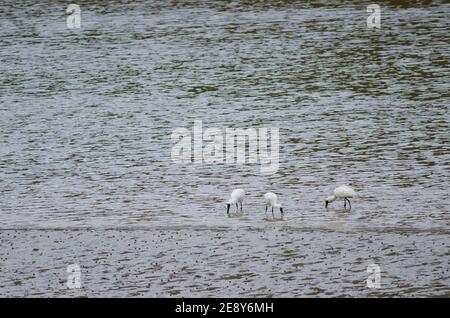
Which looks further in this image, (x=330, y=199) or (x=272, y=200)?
(x=330, y=199)

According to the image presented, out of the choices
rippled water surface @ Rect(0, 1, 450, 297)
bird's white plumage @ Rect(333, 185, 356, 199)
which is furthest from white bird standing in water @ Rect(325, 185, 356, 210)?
rippled water surface @ Rect(0, 1, 450, 297)

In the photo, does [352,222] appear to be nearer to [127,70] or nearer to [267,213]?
[267,213]

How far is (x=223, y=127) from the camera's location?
2283cm

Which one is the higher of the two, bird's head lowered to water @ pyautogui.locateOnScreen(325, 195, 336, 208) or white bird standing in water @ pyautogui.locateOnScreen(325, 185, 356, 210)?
white bird standing in water @ pyautogui.locateOnScreen(325, 185, 356, 210)

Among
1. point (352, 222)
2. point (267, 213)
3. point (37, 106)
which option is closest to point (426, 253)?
point (352, 222)

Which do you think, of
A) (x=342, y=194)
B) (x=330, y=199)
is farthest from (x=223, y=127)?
(x=342, y=194)

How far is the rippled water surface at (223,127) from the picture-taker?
13602 mm

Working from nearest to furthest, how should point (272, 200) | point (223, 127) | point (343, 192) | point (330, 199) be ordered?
point (272, 200)
point (343, 192)
point (330, 199)
point (223, 127)

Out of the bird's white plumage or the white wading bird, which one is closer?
the white wading bird

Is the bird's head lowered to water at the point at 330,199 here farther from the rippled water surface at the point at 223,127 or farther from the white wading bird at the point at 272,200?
the white wading bird at the point at 272,200

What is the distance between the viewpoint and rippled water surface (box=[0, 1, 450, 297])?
1360cm

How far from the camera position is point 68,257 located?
14023 millimetres

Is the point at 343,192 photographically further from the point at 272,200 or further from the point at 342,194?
the point at 272,200

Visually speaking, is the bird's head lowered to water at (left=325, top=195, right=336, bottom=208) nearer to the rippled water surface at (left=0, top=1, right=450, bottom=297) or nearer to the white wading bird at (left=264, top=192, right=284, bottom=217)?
the rippled water surface at (left=0, top=1, right=450, bottom=297)
